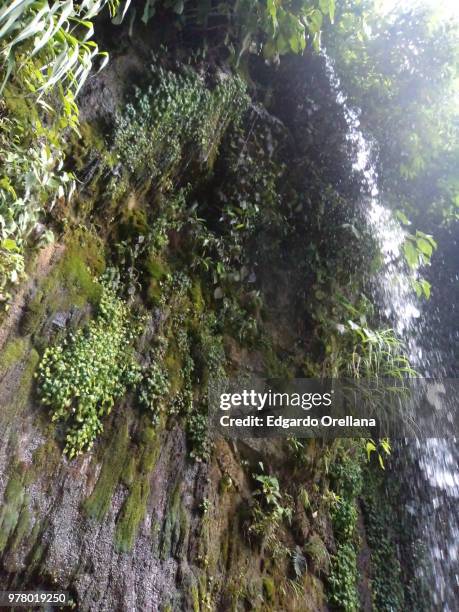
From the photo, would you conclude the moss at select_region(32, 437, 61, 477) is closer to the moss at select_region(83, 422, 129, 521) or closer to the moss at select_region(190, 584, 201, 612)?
Result: the moss at select_region(83, 422, 129, 521)

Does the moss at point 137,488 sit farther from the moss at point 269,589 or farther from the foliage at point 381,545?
the foliage at point 381,545

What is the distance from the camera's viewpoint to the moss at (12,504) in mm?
2229

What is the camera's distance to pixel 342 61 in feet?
18.7

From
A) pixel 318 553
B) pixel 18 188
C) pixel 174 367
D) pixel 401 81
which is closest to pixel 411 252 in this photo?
pixel 401 81

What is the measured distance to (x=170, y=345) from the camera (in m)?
3.46

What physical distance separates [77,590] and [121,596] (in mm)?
285

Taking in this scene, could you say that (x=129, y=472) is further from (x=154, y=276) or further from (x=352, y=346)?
(x=352, y=346)

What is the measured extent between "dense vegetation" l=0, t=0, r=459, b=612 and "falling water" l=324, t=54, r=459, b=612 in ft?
0.70

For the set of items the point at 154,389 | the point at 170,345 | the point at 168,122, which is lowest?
the point at 154,389

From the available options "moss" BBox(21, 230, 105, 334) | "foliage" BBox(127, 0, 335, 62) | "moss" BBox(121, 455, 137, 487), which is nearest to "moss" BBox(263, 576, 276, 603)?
"moss" BBox(121, 455, 137, 487)

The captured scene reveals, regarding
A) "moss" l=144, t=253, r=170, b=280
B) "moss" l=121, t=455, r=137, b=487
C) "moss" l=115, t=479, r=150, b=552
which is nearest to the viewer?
"moss" l=115, t=479, r=150, b=552

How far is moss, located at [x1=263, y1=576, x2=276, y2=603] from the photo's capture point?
3.40m

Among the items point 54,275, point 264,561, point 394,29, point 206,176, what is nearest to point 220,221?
point 206,176

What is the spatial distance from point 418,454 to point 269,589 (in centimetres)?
270
